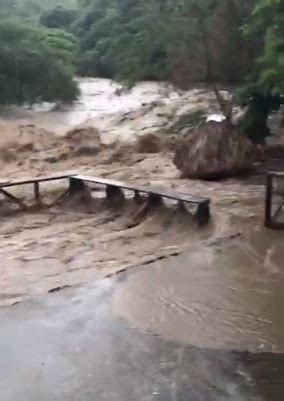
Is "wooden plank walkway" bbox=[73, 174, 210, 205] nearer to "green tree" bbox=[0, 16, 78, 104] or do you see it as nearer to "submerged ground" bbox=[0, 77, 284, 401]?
"submerged ground" bbox=[0, 77, 284, 401]

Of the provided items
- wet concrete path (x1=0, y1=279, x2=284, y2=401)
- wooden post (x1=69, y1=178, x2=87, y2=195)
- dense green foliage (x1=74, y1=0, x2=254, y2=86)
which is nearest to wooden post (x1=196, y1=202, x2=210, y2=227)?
wooden post (x1=69, y1=178, x2=87, y2=195)

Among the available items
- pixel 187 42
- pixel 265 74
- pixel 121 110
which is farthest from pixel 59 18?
pixel 265 74

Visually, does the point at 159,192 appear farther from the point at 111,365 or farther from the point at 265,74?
the point at 111,365

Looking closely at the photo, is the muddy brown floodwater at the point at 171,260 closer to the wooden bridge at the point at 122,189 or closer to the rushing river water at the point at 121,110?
the wooden bridge at the point at 122,189

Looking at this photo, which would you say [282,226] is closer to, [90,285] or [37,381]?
[90,285]

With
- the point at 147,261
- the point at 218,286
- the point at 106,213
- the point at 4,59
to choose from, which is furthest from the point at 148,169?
the point at 4,59

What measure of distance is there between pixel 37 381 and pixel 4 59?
21.9 m

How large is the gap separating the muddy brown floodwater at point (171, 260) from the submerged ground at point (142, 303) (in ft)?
0.06

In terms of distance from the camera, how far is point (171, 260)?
956 cm

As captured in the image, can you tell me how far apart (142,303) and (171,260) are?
1539mm

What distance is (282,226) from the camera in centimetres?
1080

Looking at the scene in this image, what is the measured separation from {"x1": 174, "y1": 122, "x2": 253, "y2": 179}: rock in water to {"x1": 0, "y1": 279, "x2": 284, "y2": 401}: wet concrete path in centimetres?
735

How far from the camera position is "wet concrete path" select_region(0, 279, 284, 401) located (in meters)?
5.99

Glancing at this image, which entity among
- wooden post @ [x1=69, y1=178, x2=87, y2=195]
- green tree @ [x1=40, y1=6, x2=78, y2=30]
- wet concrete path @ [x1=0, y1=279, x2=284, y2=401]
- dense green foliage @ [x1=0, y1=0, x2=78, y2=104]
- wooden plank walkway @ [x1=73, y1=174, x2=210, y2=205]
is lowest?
wet concrete path @ [x1=0, y1=279, x2=284, y2=401]
